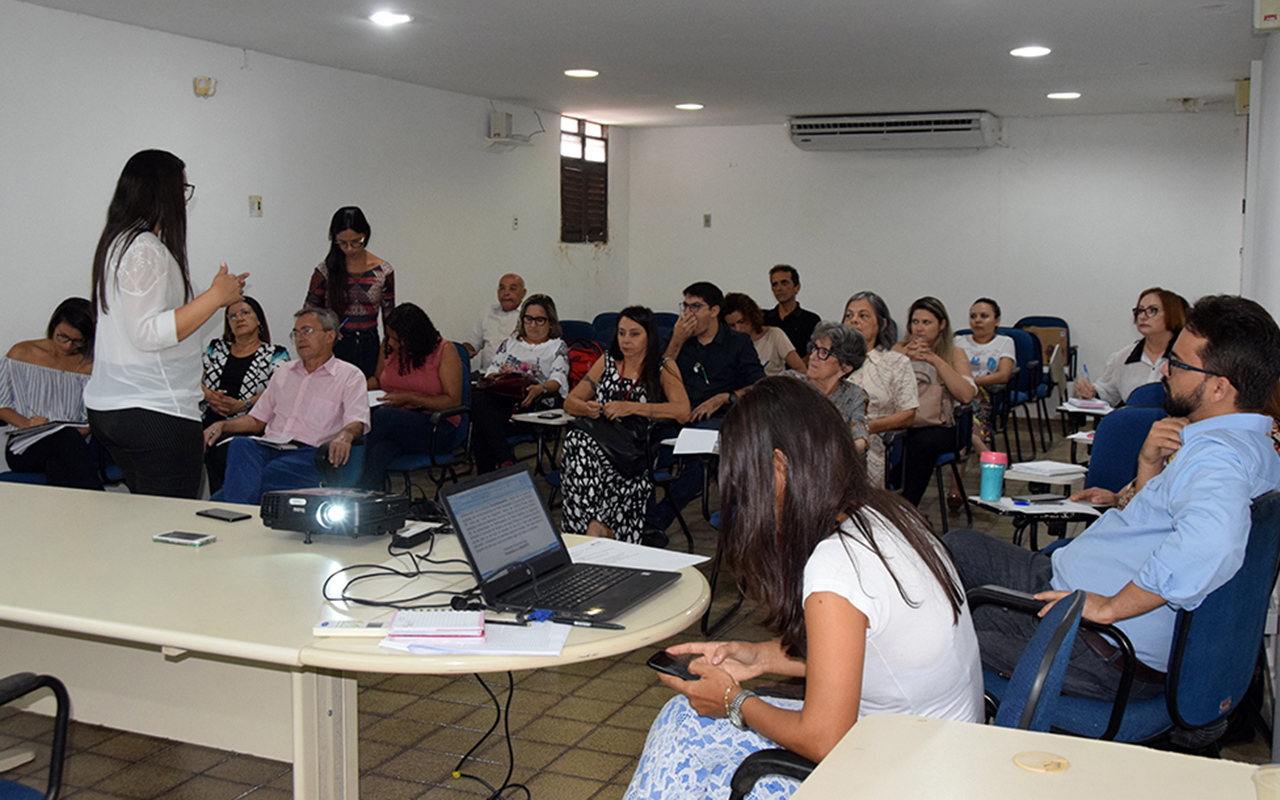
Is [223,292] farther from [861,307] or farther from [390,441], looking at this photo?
[861,307]

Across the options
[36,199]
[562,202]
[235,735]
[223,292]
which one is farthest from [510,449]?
[562,202]

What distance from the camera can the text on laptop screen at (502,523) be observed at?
6.97 ft

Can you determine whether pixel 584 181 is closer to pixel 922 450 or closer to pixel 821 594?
pixel 922 450

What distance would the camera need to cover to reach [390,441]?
531 cm

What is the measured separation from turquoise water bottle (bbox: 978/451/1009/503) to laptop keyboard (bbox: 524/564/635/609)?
1.71 metres

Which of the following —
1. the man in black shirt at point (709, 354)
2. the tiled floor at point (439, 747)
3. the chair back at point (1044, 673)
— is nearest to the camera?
the chair back at point (1044, 673)

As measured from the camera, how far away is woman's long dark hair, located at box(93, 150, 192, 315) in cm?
299

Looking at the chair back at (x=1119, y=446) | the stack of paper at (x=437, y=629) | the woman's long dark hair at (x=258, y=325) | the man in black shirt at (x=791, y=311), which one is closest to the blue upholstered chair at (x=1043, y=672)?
the stack of paper at (x=437, y=629)

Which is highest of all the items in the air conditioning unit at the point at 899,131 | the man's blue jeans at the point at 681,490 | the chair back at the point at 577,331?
the air conditioning unit at the point at 899,131

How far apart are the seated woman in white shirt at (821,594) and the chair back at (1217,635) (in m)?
0.59

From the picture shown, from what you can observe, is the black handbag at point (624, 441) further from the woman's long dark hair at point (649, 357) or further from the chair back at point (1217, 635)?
the chair back at point (1217, 635)

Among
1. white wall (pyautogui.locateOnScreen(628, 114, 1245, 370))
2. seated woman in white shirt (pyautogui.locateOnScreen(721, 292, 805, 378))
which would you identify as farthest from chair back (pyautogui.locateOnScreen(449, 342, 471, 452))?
white wall (pyautogui.locateOnScreen(628, 114, 1245, 370))

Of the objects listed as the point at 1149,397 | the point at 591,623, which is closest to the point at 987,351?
the point at 1149,397

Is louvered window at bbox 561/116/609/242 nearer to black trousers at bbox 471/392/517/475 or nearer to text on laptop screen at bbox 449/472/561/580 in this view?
black trousers at bbox 471/392/517/475
